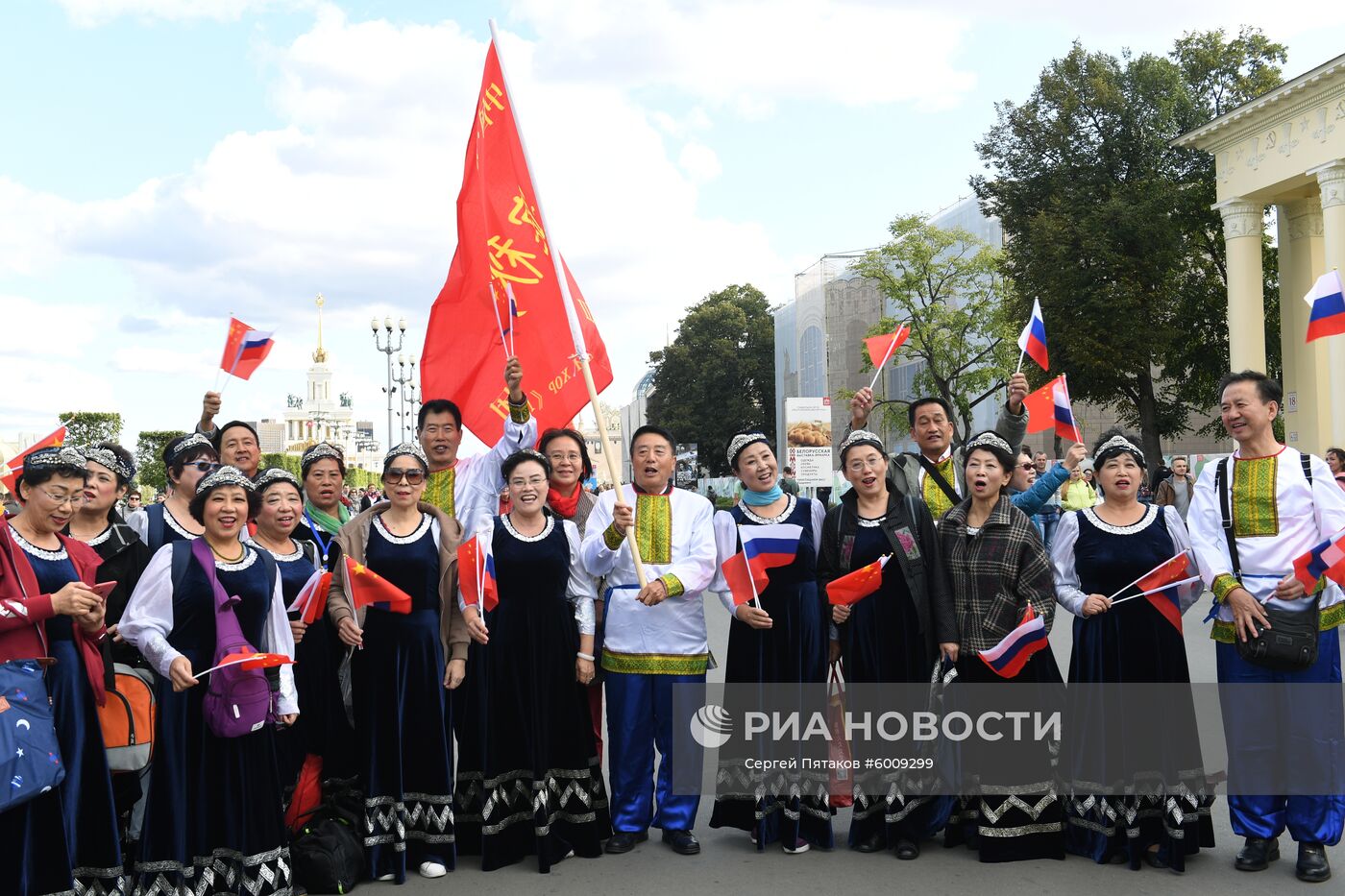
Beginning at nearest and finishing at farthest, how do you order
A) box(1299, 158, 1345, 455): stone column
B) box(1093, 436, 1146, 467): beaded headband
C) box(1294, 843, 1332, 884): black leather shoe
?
box(1294, 843, 1332, 884): black leather shoe, box(1093, 436, 1146, 467): beaded headband, box(1299, 158, 1345, 455): stone column

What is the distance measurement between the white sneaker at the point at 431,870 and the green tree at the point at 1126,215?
2961 centimetres

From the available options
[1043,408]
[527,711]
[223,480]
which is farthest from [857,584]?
[1043,408]

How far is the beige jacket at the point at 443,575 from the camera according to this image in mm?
5277

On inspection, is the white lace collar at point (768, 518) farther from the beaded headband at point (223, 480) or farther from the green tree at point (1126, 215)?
the green tree at point (1126, 215)

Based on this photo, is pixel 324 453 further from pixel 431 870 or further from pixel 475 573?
pixel 431 870

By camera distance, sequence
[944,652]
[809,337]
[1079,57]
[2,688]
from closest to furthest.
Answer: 1. [2,688]
2. [944,652]
3. [1079,57]
4. [809,337]

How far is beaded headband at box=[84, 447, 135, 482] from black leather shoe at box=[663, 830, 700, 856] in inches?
124

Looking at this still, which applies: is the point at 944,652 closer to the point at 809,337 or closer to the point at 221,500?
the point at 221,500

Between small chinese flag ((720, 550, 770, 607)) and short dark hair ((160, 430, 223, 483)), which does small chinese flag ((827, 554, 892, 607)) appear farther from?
short dark hair ((160, 430, 223, 483))

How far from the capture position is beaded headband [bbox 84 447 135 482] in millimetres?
5363

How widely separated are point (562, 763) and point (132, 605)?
2.04 m

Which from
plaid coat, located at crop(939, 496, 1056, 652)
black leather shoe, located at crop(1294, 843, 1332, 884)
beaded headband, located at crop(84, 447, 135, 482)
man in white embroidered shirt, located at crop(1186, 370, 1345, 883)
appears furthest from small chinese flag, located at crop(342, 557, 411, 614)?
black leather shoe, located at crop(1294, 843, 1332, 884)

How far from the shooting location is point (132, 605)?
14.9ft

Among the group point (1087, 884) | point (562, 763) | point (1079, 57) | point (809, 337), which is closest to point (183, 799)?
point (562, 763)
